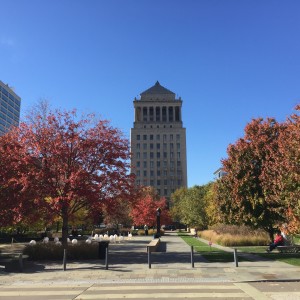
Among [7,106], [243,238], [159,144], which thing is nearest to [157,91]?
[159,144]

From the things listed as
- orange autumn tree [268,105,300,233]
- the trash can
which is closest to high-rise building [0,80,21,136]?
the trash can

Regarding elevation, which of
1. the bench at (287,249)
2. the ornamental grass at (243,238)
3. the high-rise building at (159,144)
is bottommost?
the bench at (287,249)

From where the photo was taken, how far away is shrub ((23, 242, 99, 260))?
1942cm

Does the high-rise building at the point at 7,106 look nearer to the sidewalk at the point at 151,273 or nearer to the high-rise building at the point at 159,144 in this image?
the high-rise building at the point at 159,144

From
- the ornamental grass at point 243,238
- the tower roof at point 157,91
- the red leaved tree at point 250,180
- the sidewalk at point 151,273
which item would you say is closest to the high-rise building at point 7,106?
the tower roof at point 157,91

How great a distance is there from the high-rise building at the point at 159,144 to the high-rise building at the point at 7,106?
47.5 m

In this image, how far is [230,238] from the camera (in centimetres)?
2969

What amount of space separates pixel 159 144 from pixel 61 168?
11837 centimetres

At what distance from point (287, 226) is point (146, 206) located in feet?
135

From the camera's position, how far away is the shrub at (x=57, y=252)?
19.4 meters

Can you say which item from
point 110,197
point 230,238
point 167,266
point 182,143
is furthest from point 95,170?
point 182,143

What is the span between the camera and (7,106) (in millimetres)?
144750

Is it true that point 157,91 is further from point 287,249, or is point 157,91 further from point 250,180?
point 287,249

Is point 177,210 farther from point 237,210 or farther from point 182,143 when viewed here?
point 237,210
